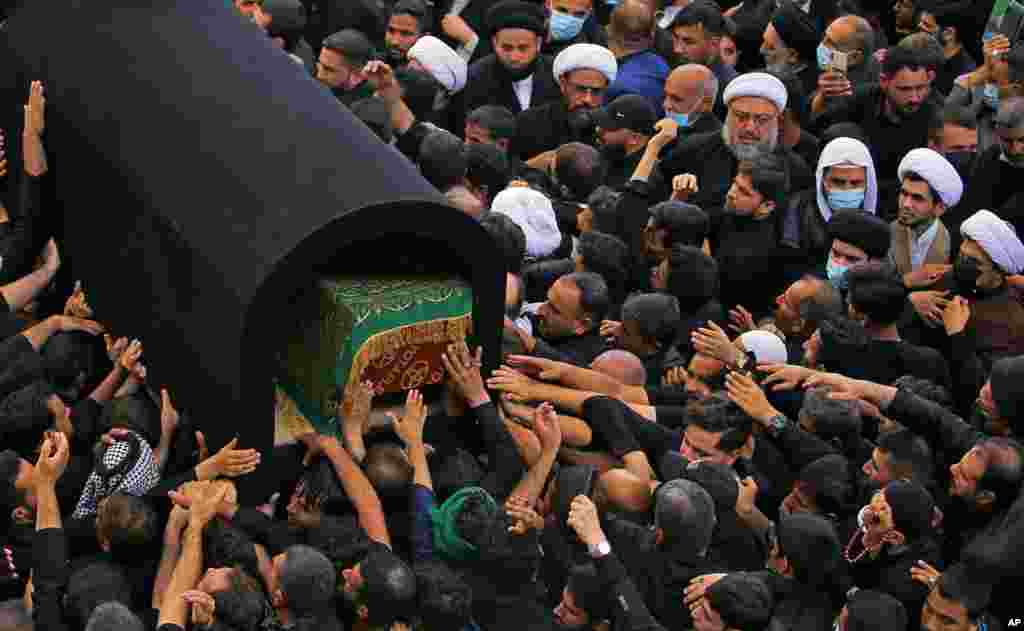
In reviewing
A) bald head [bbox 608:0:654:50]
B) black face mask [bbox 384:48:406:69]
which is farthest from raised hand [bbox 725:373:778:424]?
black face mask [bbox 384:48:406:69]

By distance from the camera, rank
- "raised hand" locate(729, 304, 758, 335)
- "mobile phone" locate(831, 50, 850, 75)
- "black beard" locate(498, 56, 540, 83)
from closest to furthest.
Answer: "raised hand" locate(729, 304, 758, 335) → "mobile phone" locate(831, 50, 850, 75) → "black beard" locate(498, 56, 540, 83)

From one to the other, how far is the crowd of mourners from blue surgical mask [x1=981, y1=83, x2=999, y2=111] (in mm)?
23

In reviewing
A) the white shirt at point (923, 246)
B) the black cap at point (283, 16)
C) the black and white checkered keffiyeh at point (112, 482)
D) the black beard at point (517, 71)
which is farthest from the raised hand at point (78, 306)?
the white shirt at point (923, 246)

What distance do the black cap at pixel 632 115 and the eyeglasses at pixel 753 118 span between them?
477 mm

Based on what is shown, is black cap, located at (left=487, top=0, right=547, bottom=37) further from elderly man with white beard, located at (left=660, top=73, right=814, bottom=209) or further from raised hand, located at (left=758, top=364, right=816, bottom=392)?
raised hand, located at (left=758, top=364, right=816, bottom=392)

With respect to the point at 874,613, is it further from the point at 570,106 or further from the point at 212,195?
the point at 570,106

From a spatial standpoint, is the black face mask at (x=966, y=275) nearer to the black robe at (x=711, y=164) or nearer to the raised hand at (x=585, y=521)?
the black robe at (x=711, y=164)

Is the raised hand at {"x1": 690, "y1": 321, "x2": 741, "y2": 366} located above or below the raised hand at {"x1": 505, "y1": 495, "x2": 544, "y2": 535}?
above

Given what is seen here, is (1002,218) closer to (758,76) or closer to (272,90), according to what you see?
(758,76)

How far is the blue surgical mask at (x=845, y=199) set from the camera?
9750 mm

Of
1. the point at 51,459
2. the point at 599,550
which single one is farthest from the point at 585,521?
the point at 51,459

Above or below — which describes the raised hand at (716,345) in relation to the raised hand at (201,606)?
above

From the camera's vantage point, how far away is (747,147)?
9961 mm

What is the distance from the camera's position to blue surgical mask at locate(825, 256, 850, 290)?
366 inches
